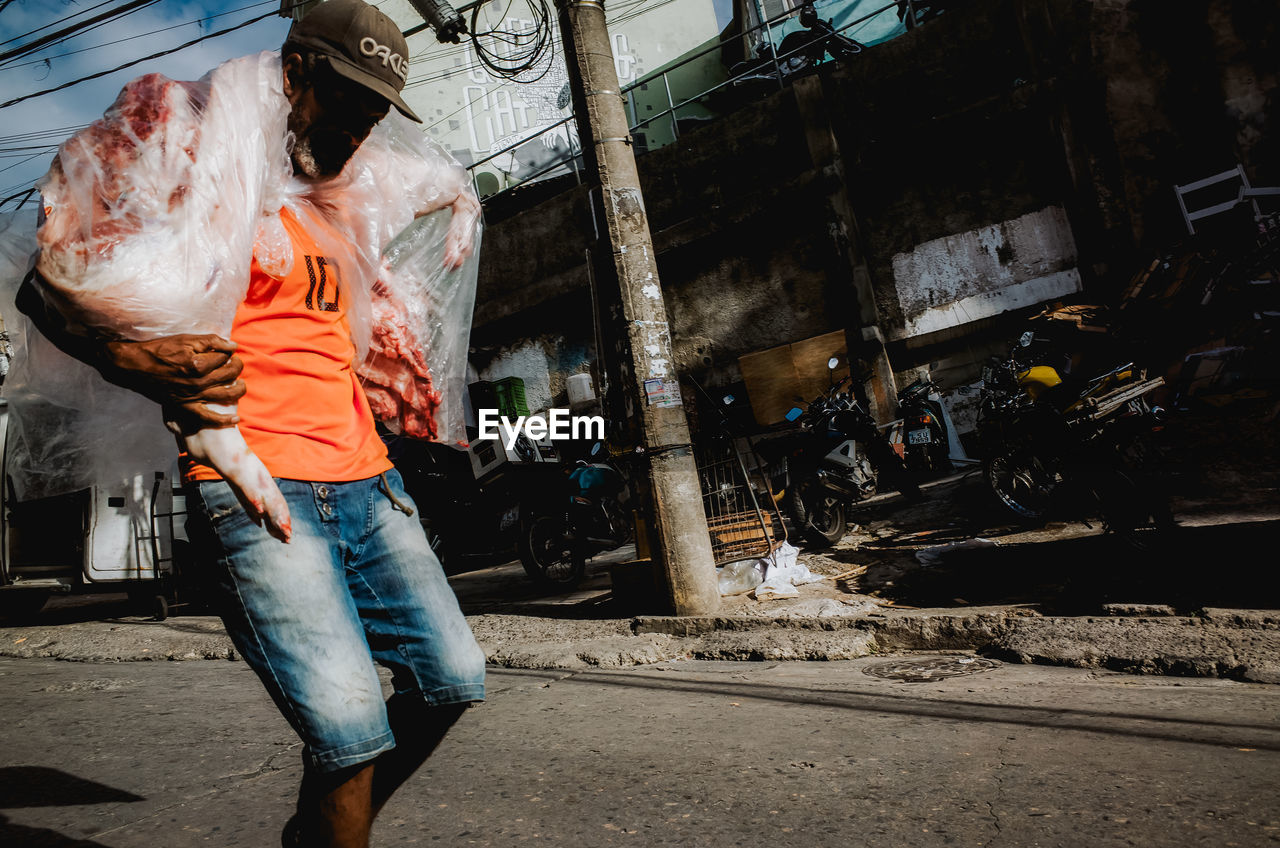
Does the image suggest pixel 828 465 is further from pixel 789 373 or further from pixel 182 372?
pixel 182 372

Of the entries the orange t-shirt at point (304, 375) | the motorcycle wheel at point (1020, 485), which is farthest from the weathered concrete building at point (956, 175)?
the orange t-shirt at point (304, 375)

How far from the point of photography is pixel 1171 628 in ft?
11.3

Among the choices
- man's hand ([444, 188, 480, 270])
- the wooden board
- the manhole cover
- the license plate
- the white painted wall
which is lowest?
the manhole cover

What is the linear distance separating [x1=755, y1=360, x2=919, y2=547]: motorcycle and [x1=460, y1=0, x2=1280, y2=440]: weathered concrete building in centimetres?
289

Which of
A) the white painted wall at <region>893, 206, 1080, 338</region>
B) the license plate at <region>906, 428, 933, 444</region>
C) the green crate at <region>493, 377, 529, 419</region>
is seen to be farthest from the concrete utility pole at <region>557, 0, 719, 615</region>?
the green crate at <region>493, 377, 529, 419</region>

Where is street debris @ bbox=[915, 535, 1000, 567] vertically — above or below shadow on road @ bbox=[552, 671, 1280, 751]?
above

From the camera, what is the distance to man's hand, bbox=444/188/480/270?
2.22 metres

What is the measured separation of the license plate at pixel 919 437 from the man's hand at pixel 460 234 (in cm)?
649

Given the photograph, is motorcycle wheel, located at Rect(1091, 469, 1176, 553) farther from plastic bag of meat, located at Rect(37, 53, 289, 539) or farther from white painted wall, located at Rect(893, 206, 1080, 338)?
white painted wall, located at Rect(893, 206, 1080, 338)

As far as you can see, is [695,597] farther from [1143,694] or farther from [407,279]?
[407,279]

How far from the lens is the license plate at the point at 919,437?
309 inches

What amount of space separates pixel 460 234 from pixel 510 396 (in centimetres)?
1105

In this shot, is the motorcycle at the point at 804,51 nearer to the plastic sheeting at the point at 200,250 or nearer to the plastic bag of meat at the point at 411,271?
the plastic bag of meat at the point at 411,271

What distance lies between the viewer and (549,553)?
700 cm
